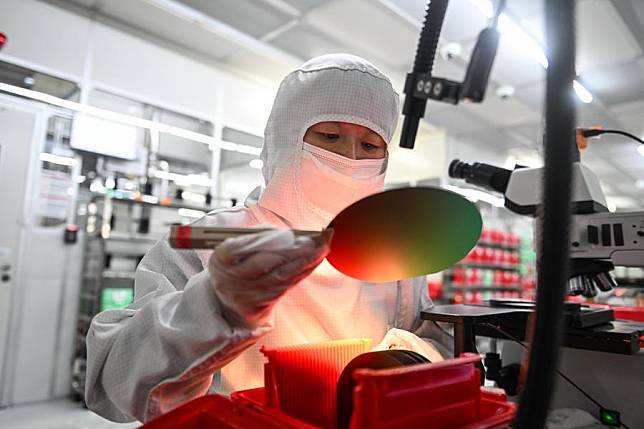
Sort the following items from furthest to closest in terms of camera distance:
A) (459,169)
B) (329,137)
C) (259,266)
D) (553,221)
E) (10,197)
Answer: (10,197), (459,169), (329,137), (259,266), (553,221)

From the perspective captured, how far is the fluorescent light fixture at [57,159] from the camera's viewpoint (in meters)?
3.31

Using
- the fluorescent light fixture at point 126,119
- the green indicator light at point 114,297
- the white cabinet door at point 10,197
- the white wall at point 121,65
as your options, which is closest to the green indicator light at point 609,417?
the green indicator light at point 114,297

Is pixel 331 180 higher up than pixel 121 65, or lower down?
lower down

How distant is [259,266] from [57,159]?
3640 millimetres

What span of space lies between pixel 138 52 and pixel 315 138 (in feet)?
12.1

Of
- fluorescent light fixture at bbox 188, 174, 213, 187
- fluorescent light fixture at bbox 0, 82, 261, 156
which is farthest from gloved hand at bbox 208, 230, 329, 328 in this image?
fluorescent light fixture at bbox 188, 174, 213, 187

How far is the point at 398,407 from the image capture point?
1.36 feet

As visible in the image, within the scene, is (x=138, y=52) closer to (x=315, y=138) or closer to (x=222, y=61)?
(x=222, y=61)

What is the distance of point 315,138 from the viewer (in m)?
0.86

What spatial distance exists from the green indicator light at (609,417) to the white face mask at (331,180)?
628mm

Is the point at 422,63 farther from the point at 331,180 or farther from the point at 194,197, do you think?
the point at 194,197

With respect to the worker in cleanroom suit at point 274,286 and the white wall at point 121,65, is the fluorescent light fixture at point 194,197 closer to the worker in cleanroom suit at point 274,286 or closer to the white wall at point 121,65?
the white wall at point 121,65

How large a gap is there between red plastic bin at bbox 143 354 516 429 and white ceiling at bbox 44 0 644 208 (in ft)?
8.87

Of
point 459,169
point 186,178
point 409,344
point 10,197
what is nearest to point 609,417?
point 409,344
